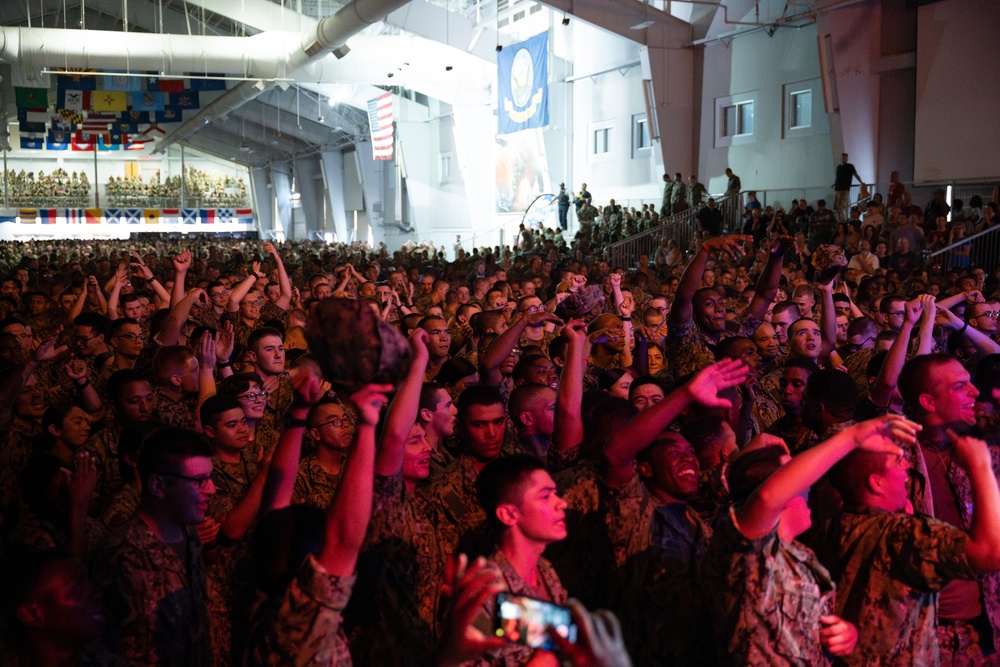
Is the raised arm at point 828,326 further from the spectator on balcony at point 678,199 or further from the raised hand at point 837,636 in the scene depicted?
the spectator on balcony at point 678,199

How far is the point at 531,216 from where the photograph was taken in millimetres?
32188

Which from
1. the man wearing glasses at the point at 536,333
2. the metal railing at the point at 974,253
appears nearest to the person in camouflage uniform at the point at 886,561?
the man wearing glasses at the point at 536,333

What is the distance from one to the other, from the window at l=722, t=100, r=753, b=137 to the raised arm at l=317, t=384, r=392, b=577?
969 inches

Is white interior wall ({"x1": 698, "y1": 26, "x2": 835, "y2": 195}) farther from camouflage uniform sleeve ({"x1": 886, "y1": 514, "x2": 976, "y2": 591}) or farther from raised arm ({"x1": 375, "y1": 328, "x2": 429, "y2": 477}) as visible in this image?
raised arm ({"x1": 375, "y1": 328, "x2": 429, "y2": 477})

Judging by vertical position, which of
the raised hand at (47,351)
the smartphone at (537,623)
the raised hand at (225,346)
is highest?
the raised hand at (47,351)

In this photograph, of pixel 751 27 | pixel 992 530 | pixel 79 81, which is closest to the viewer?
pixel 992 530

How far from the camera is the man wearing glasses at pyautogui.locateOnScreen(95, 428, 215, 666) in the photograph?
3469mm

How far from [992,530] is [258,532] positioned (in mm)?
2254

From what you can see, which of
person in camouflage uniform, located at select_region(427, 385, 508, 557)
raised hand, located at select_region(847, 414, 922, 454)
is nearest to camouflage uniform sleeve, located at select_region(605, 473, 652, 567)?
person in camouflage uniform, located at select_region(427, 385, 508, 557)

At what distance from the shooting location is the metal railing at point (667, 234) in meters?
22.8

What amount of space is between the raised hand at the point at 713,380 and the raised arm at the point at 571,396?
1.15m

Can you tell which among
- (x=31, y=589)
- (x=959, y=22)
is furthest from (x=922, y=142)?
(x=31, y=589)

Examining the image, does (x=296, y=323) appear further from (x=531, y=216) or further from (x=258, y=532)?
(x=531, y=216)

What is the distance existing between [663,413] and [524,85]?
24.6 metres
